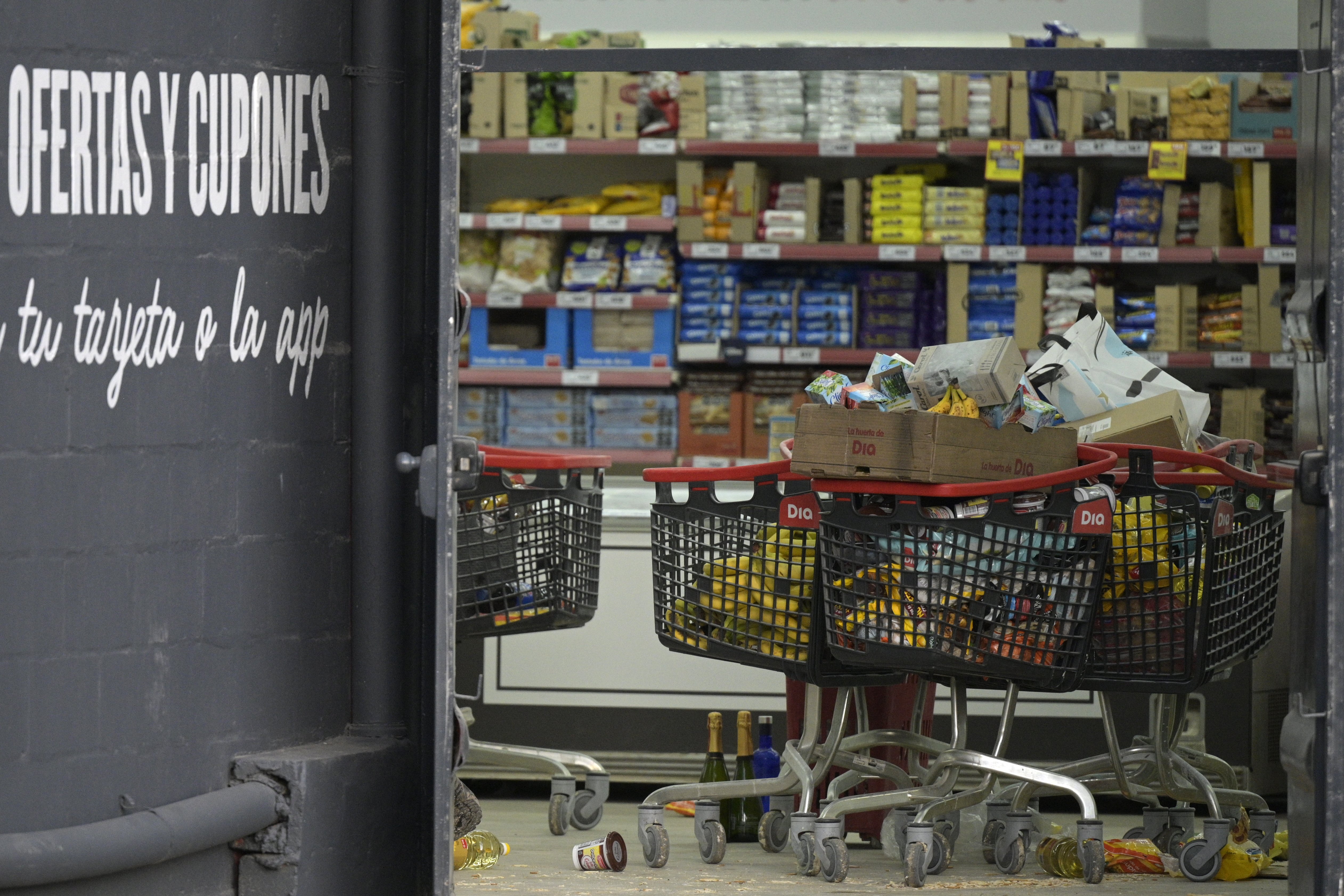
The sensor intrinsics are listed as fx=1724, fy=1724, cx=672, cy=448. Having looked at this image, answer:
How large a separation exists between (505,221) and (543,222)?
0.15m

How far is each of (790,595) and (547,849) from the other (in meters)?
0.93

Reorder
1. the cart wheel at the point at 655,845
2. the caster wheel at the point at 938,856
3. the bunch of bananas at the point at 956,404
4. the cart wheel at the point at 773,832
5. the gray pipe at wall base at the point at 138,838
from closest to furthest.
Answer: the gray pipe at wall base at the point at 138,838 < the bunch of bananas at the point at 956,404 < the caster wheel at the point at 938,856 < the cart wheel at the point at 655,845 < the cart wheel at the point at 773,832

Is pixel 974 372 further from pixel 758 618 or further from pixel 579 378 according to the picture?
pixel 579 378

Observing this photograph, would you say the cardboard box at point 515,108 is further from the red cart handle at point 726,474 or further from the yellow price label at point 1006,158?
the red cart handle at point 726,474

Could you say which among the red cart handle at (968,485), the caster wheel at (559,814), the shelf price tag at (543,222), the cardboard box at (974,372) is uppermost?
the shelf price tag at (543,222)

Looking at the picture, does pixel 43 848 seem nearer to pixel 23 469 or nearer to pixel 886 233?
pixel 23 469

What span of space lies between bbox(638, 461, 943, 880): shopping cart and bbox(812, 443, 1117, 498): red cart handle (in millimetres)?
224

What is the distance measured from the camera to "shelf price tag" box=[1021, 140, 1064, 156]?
6312mm

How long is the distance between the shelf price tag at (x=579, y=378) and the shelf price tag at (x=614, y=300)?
0.84ft

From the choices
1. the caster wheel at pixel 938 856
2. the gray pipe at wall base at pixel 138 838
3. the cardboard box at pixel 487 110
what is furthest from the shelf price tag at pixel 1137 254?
the gray pipe at wall base at pixel 138 838

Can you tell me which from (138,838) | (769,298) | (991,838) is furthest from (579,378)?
(138,838)

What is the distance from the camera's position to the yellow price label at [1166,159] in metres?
6.23

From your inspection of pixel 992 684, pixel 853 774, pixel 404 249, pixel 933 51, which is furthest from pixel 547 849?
pixel 933 51

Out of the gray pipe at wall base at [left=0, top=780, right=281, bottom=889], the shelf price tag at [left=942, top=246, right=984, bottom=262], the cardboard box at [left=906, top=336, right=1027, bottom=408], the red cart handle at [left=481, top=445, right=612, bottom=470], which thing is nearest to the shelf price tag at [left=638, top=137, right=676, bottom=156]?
the shelf price tag at [left=942, top=246, right=984, bottom=262]
